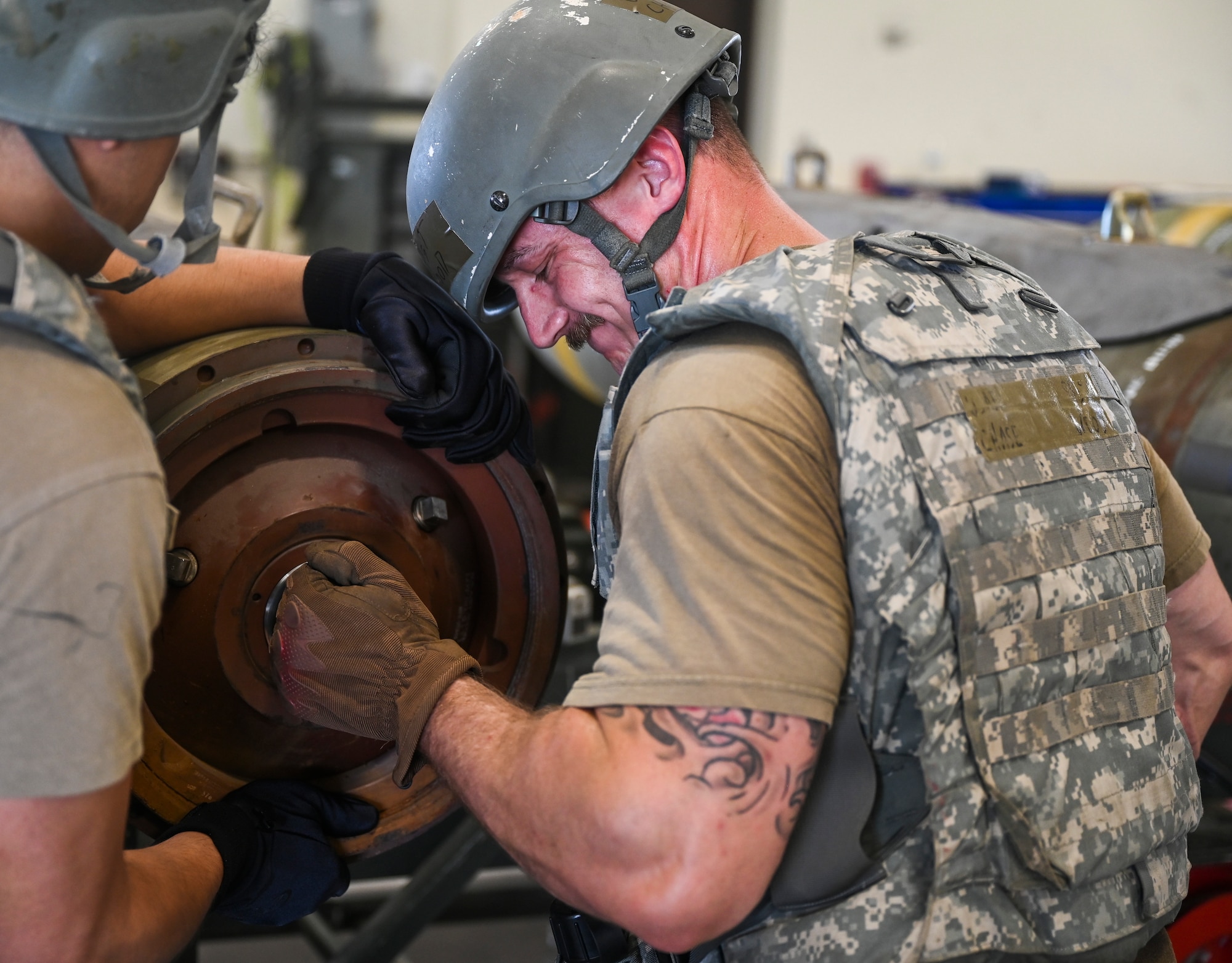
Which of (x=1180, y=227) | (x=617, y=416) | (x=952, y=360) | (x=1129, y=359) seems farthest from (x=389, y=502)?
(x=1180, y=227)

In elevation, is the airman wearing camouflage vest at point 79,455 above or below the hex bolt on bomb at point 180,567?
above

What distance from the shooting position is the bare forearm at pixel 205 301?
1253 mm

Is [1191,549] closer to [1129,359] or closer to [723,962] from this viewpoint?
[723,962]

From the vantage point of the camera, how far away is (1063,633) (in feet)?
3.32

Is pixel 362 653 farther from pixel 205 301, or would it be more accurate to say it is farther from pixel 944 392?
pixel 944 392

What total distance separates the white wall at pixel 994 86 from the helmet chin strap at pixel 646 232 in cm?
507

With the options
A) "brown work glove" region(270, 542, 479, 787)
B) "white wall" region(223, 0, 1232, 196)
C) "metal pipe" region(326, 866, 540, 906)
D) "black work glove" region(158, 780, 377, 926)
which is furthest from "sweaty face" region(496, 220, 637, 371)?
"white wall" region(223, 0, 1232, 196)

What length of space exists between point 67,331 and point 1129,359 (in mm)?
2061

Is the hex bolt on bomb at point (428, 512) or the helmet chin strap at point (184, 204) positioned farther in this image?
the hex bolt on bomb at point (428, 512)

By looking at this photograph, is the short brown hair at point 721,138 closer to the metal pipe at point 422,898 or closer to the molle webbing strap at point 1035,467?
the molle webbing strap at point 1035,467

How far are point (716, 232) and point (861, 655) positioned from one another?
0.55 metres

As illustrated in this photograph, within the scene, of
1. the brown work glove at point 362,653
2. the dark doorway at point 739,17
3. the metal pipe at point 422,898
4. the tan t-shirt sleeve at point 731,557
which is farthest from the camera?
the dark doorway at point 739,17

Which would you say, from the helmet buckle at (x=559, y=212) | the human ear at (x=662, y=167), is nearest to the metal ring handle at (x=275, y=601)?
the helmet buckle at (x=559, y=212)

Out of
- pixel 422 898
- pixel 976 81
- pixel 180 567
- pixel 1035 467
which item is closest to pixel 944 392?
pixel 1035 467
